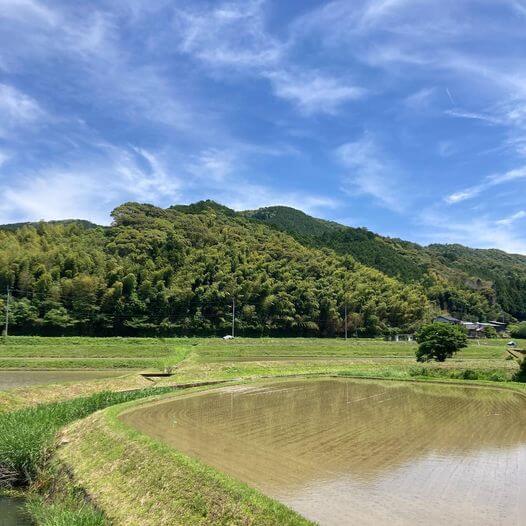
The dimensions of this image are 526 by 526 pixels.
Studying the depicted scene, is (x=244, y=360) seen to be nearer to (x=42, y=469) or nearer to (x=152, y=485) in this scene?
(x=42, y=469)

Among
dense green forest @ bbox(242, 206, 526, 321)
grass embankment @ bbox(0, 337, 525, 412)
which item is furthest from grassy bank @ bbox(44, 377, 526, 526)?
dense green forest @ bbox(242, 206, 526, 321)

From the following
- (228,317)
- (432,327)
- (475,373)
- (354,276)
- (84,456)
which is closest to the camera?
(84,456)

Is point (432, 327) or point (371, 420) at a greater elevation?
point (432, 327)

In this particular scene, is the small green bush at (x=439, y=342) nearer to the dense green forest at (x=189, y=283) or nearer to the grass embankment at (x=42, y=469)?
the dense green forest at (x=189, y=283)

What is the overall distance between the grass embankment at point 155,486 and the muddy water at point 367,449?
968 mm

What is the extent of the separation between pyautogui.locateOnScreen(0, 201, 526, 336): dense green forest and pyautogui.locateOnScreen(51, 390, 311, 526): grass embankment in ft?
144

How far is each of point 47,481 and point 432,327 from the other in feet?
112

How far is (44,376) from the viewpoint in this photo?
91.4 ft

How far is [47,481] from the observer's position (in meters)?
10.8

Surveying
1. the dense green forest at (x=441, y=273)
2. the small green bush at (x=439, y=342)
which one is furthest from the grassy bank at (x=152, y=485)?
the dense green forest at (x=441, y=273)

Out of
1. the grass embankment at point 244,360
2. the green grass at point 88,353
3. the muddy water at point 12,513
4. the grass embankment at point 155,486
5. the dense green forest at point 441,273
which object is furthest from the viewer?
the dense green forest at point 441,273

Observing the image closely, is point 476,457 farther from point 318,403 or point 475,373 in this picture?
point 475,373

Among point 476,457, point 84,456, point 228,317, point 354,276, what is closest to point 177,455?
point 84,456

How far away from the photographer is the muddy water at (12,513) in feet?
29.2
